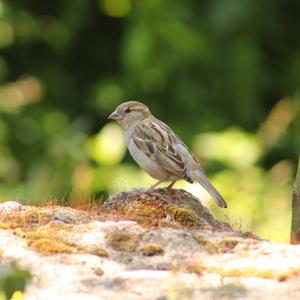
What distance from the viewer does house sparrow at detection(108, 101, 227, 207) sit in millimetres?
9211

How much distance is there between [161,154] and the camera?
9.38 meters

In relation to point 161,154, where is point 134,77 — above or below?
above

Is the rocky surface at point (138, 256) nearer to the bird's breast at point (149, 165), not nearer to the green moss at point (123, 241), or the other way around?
the green moss at point (123, 241)

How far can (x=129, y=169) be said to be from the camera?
12.3 m

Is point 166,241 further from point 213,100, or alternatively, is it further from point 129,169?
point 213,100

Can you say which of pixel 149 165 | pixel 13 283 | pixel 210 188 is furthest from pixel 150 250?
pixel 149 165

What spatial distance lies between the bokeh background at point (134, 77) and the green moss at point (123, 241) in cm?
586

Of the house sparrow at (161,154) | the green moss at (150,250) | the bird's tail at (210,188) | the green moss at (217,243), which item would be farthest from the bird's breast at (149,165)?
the green moss at (150,250)

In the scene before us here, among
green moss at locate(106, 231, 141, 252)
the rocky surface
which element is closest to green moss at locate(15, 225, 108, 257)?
the rocky surface

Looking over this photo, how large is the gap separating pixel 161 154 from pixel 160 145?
14 cm

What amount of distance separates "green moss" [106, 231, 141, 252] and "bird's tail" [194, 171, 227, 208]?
8.62 ft

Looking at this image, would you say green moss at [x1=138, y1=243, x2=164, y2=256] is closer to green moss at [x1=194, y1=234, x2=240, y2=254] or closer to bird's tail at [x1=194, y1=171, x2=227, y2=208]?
green moss at [x1=194, y1=234, x2=240, y2=254]

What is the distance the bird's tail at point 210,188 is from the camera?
29.1 feet

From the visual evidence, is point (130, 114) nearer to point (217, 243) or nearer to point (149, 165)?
point (149, 165)
